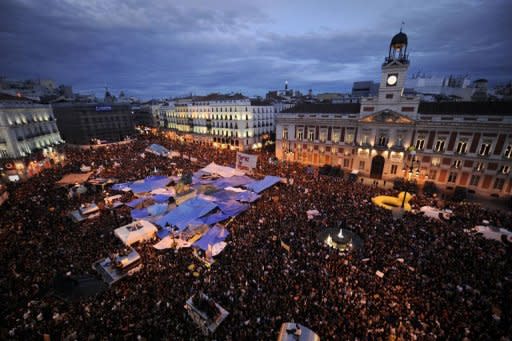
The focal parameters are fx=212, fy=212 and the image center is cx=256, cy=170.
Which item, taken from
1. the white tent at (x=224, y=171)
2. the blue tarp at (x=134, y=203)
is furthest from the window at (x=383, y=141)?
the blue tarp at (x=134, y=203)

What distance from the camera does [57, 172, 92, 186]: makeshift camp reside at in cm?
2805

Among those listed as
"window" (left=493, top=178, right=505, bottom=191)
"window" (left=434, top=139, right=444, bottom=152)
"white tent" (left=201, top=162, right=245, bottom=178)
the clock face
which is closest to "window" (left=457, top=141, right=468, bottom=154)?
"window" (left=434, top=139, right=444, bottom=152)

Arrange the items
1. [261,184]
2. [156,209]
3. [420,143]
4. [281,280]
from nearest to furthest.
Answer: [281,280] < [156,209] < [261,184] < [420,143]

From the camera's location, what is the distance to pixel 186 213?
20469 mm

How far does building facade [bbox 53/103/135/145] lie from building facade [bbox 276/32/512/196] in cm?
5577

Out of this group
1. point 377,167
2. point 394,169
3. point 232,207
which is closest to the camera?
point 232,207

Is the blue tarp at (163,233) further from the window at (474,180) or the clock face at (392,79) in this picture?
the window at (474,180)

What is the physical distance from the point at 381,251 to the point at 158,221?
1874cm

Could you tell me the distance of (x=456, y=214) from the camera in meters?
20.0

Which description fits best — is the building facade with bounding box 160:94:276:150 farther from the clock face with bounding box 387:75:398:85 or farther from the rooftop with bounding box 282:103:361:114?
the clock face with bounding box 387:75:398:85

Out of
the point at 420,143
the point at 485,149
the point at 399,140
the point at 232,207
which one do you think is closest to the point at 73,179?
the point at 232,207

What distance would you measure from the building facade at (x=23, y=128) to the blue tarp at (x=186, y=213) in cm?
3596

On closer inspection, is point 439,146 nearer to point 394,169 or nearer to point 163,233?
point 394,169

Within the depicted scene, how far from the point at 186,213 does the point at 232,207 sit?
4533 millimetres
